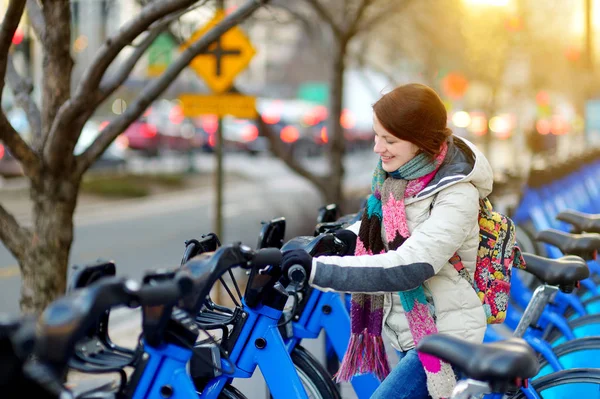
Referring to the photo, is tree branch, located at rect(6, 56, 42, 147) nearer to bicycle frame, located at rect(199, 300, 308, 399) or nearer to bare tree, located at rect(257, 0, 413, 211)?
bicycle frame, located at rect(199, 300, 308, 399)

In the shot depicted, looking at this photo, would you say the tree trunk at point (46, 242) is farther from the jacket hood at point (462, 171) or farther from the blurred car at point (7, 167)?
the blurred car at point (7, 167)

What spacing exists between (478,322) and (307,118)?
39589 mm

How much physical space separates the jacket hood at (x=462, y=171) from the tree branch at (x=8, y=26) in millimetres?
2251

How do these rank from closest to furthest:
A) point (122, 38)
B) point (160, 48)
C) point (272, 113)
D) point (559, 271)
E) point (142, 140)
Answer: point (559, 271), point (122, 38), point (160, 48), point (142, 140), point (272, 113)

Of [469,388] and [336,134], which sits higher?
[336,134]

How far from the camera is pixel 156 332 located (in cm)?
257

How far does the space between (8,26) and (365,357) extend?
236 cm

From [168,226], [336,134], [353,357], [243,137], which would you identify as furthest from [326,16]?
[243,137]

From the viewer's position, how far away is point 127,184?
77.7 ft

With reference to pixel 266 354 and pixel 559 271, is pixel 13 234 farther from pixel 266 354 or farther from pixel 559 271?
pixel 559 271

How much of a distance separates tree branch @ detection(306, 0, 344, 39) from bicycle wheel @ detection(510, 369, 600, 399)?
6686 mm

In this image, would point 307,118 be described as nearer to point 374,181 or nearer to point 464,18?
point 464,18

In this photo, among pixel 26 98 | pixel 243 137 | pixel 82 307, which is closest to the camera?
pixel 82 307

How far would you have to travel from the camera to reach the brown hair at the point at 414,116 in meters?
3.02
